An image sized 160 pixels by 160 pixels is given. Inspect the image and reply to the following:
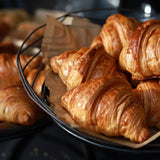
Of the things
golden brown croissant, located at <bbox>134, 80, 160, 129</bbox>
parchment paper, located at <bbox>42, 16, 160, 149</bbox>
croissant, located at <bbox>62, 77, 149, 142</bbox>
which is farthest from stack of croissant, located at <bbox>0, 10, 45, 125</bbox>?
golden brown croissant, located at <bbox>134, 80, 160, 129</bbox>

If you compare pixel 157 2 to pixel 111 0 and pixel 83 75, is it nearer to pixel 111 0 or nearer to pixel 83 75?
pixel 111 0

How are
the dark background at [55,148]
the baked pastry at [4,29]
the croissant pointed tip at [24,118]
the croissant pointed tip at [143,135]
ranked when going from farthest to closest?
the baked pastry at [4,29]
the dark background at [55,148]
the croissant pointed tip at [24,118]
the croissant pointed tip at [143,135]

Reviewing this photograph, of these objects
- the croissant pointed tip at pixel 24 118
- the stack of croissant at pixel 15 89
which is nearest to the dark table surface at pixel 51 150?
the stack of croissant at pixel 15 89

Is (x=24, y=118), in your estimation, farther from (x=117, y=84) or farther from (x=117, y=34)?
(x=117, y=34)

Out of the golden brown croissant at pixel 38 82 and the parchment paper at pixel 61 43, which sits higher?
the parchment paper at pixel 61 43

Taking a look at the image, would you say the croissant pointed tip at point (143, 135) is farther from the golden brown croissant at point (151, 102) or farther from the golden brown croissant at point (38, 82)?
the golden brown croissant at point (38, 82)

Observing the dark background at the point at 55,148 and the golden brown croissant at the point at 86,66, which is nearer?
the golden brown croissant at the point at 86,66

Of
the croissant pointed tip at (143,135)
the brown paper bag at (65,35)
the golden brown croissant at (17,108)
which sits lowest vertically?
the golden brown croissant at (17,108)
